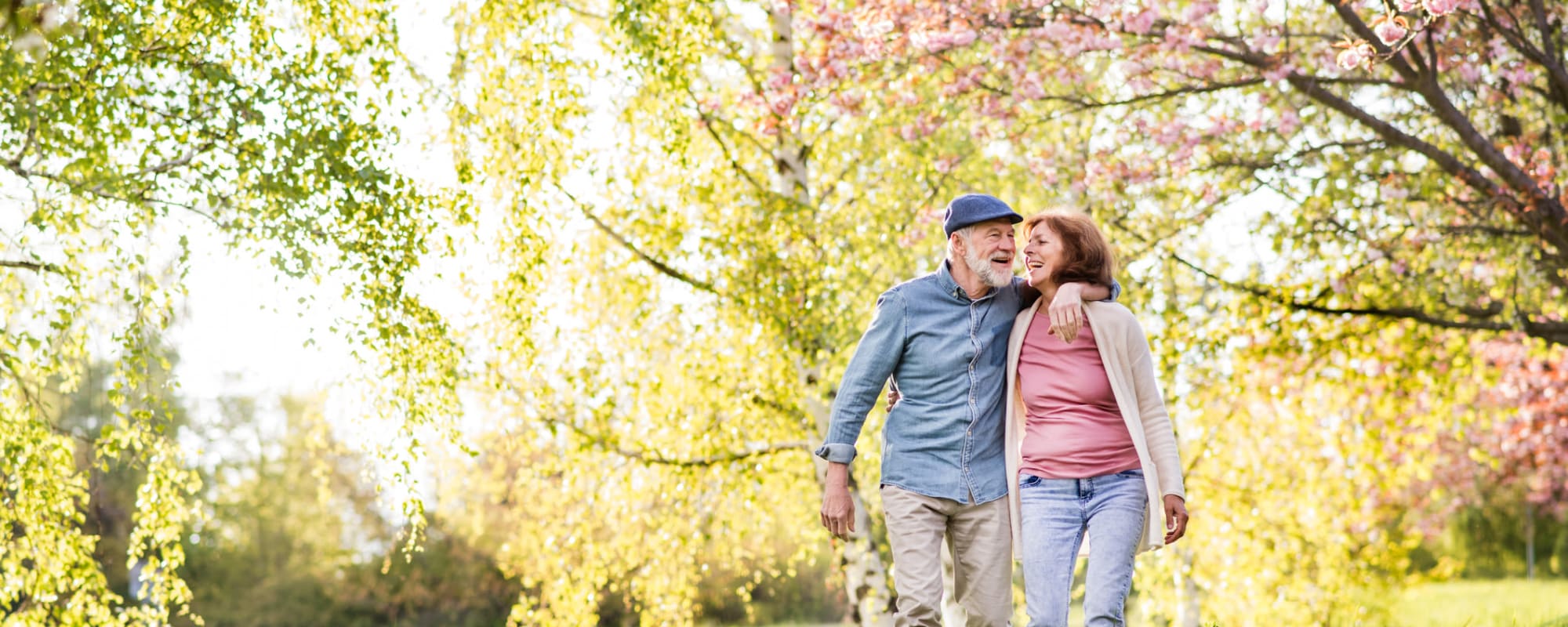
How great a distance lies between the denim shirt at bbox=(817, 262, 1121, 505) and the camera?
4.10m

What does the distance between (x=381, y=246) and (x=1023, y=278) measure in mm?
3652

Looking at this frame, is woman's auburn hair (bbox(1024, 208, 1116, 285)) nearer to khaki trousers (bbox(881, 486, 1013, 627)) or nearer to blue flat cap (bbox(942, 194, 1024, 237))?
blue flat cap (bbox(942, 194, 1024, 237))

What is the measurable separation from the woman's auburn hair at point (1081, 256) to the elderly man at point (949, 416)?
66 millimetres

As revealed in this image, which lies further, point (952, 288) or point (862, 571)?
point (862, 571)

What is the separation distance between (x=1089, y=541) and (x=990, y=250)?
37.5 inches

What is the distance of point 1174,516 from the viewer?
13.0ft

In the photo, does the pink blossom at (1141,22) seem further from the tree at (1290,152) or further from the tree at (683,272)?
the tree at (683,272)

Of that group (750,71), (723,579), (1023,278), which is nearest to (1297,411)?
(750,71)

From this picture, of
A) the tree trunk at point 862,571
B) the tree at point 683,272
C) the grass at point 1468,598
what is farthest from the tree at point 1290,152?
the grass at point 1468,598

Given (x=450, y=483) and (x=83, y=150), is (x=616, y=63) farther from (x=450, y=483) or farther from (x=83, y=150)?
(x=450, y=483)

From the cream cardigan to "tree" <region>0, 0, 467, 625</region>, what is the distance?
12.2 ft

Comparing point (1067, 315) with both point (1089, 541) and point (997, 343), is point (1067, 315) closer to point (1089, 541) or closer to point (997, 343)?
point (997, 343)

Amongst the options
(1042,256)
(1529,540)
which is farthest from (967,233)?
(1529,540)

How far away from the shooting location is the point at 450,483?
1131 centimetres
